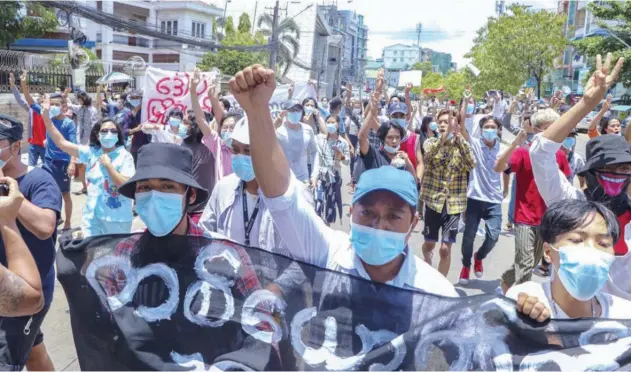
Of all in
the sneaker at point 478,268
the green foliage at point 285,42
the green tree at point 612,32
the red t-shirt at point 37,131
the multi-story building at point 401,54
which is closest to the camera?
the sneaker at point 478,268

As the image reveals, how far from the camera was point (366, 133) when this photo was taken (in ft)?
18.6

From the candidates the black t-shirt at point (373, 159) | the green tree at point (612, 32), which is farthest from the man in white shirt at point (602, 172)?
the green tree at point (612, 32)

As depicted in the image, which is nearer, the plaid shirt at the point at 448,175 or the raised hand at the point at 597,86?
the raised hand at the point at 597,86

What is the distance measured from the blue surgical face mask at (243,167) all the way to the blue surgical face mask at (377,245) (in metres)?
1.31

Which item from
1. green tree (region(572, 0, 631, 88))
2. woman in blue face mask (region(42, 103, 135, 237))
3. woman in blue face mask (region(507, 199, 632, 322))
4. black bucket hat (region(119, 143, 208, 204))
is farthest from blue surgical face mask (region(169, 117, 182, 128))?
green tree (region(572, 0, 631, 88))

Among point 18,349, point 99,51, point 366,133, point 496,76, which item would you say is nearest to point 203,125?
point 366,133

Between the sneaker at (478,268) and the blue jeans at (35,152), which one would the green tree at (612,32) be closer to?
the sneaker at (478,268)

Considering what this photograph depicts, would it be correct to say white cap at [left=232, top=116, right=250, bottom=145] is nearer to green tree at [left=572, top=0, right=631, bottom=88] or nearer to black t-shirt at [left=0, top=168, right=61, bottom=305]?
black t-shirt at [left=0, top=168, right=61, bottom=305]

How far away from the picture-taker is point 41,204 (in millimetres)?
3000

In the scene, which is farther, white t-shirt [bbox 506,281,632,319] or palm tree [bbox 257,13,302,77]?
palm tree [bbox 257,13,302,77]

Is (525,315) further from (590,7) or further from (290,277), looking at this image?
(590,7)

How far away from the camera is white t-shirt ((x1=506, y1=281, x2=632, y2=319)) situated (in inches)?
83.4

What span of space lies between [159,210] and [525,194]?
11.5 feet

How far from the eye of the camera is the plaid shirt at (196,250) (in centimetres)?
229
